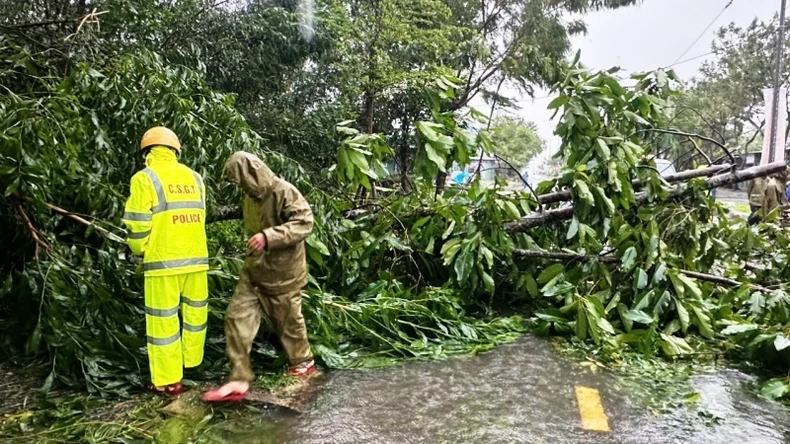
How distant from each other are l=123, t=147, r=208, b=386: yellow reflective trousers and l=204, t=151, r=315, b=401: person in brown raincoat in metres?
0.23

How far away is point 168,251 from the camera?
2.98 m

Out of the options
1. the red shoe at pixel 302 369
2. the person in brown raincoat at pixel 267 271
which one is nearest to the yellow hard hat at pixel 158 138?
the person in brown raincoat at pixel 267 271

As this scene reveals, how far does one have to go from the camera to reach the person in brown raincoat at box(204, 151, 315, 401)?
10.4 ft

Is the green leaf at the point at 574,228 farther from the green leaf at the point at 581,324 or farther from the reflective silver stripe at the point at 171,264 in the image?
the reflective silver stripe at the point at 171,264

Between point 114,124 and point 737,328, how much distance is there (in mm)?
Result: 4321

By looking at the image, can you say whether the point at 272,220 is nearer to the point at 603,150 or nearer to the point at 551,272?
the point at 551,272

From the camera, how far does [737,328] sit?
12.7 ft

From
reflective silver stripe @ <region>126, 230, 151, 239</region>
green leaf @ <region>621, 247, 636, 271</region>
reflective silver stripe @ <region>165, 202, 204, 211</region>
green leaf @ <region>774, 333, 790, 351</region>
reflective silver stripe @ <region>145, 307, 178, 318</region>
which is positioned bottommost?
green leaf @ <region>774, 333, 790, 351</region>

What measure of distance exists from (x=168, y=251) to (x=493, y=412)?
1.86 meters

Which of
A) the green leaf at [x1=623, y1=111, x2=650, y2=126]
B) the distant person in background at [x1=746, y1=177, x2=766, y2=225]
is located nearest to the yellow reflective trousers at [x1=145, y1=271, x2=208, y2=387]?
the green leaf at [x1=623, y1=111, x2=650, y2=126]

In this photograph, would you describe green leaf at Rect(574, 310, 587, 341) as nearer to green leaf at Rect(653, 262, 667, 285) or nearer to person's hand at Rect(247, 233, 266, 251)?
green leaf at Rect(653, 262, 667, 285)

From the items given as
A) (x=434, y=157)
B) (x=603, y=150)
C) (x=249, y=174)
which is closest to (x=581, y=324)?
(x=603, y=150)

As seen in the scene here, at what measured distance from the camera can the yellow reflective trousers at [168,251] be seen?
9.61 ft

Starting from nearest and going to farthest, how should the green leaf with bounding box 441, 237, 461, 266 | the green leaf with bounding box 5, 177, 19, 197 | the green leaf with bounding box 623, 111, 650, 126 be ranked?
the green leaf with bounding box 5, 177, 19, 197 < the green leaf with bounding box 441, 237, 461, 266 < the green leaf with bounding box 623, 111, 650, 126
